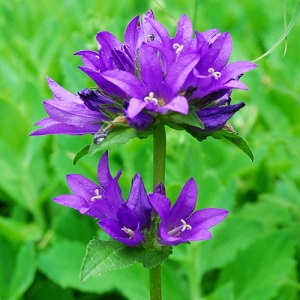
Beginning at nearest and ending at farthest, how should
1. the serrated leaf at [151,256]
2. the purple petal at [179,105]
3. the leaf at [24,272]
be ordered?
the purple petal at [179,105] < the serrated leaf at [151,256] < the leaf at [24,272]

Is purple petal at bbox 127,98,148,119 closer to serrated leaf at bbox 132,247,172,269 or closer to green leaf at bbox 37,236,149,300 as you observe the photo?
serrated leaf at bbox 132,247,172,269

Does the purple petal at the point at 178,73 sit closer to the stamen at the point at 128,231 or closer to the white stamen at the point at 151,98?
the white stamen at the point at 151,98

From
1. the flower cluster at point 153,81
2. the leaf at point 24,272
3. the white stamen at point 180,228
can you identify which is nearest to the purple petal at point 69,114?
the flower cluster at point 153,81

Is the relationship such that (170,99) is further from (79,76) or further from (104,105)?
(79,76)

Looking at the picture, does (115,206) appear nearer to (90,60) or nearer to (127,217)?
(127,217)

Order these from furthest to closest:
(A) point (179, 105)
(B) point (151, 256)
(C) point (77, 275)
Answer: (C) point (77, 275) < (B) point (151, 256) < (A) point (179, 105)

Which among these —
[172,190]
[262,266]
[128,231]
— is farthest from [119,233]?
[262,266]
